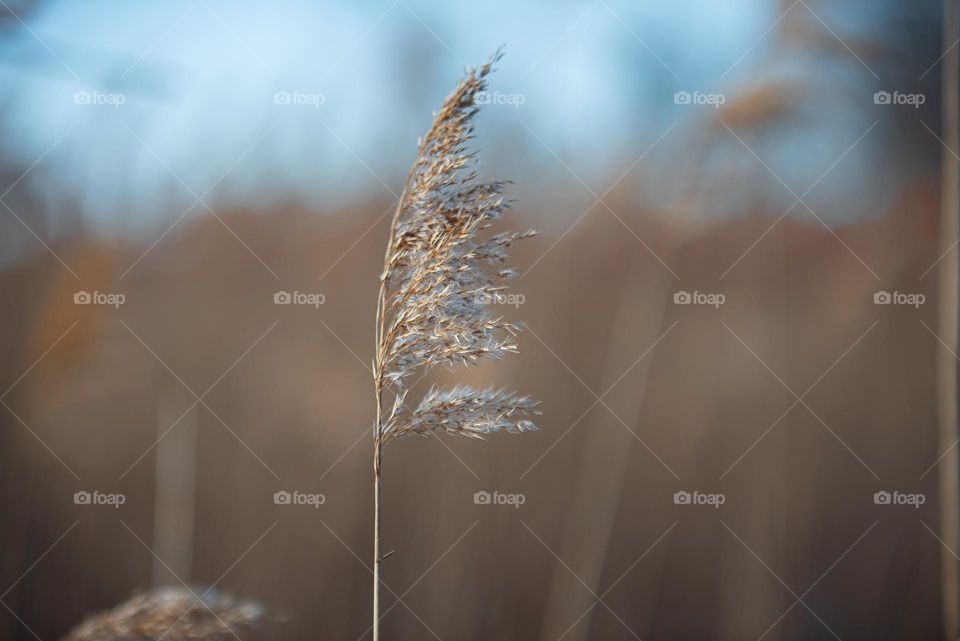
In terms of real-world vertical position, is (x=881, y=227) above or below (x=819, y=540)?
above

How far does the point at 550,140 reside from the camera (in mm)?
2678

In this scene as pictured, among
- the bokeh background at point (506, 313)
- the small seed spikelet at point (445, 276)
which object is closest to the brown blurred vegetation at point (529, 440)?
the bokeh background at point (506, 313)

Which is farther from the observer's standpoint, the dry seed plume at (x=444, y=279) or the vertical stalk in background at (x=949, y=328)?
the vertical stalk in background at (x=949, y=328)

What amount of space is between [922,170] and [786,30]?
0.71 meters

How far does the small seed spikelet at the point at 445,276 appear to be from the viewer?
1684 mm

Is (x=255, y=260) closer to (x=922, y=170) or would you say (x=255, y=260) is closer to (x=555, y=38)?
(x=555, y=38)

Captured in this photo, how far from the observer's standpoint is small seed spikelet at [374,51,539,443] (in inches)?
66.3

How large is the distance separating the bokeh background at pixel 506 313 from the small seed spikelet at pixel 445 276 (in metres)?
0.91

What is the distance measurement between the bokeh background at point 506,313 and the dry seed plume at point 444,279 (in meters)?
0.92

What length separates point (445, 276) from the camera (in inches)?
66.1

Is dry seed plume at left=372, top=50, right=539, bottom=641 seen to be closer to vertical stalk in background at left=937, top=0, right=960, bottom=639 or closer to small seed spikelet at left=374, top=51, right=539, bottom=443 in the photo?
small seed spikelet at left=374, top=51, right=539, bottom=443

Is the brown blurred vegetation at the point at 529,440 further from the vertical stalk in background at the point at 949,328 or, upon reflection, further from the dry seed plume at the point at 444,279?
the dry seed plume at the point at 444,279

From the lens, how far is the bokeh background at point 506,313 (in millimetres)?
2637

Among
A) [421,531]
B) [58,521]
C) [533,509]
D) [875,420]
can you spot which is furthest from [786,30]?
[58,521]
